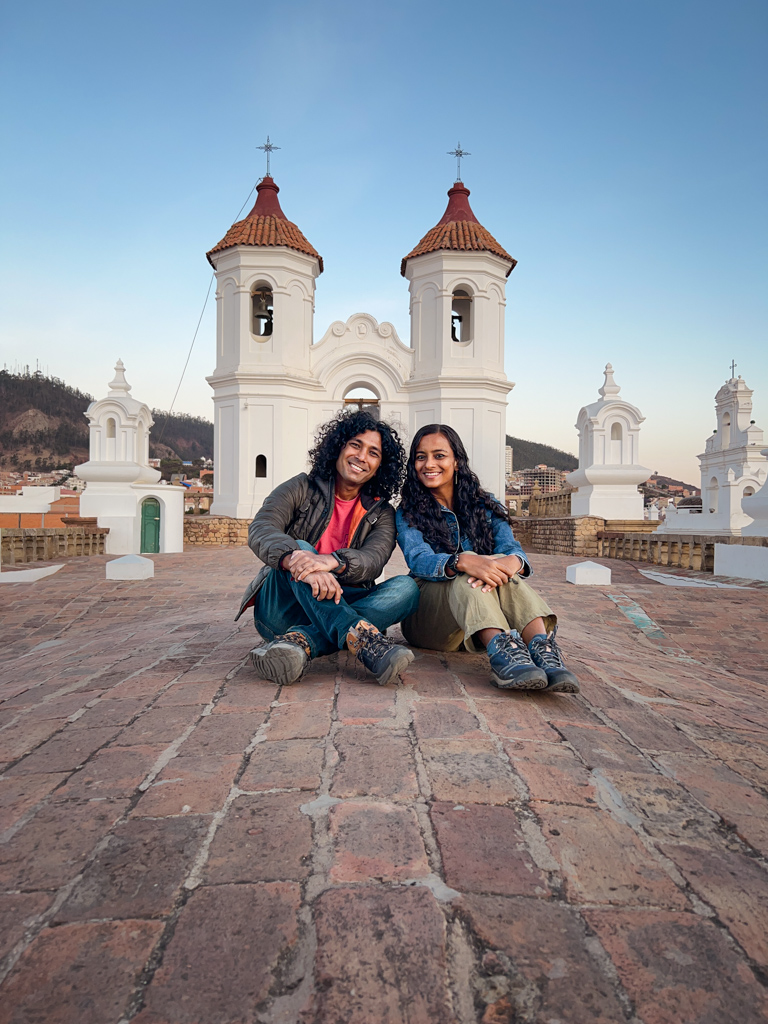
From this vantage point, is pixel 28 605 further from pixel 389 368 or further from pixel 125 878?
pixel 389 368

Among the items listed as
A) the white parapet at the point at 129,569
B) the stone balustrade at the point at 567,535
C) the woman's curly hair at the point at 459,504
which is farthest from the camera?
the stone balustrade at the point at 567,535

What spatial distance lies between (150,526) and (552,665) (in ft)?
43.9

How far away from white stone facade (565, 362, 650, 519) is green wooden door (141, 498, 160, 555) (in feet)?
33.9

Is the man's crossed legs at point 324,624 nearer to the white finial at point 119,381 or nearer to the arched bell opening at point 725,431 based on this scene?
the white finial at point 119,381

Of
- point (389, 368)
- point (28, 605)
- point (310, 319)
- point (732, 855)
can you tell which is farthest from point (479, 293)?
point (732, 855)

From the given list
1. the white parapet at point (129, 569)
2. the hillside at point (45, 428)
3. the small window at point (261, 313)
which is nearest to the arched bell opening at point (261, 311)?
the small window at point (261, 313)

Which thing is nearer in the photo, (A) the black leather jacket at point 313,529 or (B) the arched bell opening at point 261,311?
(A) the black leather jacket at point 313,529

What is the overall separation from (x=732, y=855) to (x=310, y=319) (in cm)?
1947

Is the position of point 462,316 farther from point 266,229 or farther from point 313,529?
point 313,529

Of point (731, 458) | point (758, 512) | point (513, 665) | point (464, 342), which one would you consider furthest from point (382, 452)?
point (731, 458)

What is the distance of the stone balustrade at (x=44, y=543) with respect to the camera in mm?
9320

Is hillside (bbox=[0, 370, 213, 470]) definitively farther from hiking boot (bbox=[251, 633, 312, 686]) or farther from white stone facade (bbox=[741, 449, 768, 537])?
hiking boot (bbox=[251, 633, 312, 686])

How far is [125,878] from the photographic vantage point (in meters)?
1.25

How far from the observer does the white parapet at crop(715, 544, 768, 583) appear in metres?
7.73
